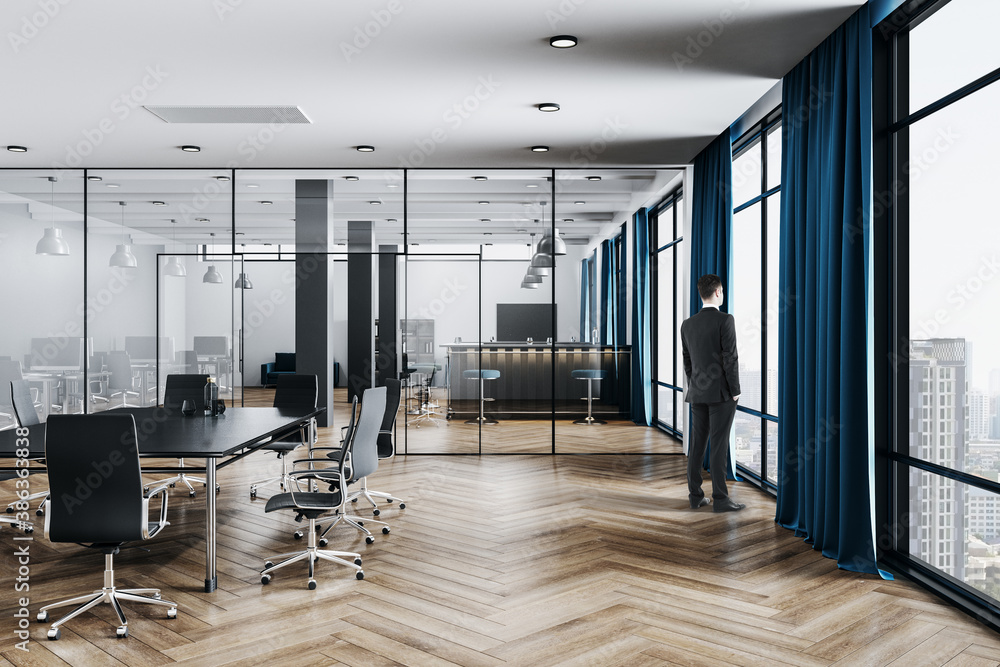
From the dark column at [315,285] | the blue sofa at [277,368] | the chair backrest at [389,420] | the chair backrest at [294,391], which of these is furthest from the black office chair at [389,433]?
the dark column at [315,285]

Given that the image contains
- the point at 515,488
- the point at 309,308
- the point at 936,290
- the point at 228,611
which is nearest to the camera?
the point at 228,611

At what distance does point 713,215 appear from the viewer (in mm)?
6438

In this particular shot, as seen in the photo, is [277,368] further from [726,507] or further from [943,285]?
[943,285]

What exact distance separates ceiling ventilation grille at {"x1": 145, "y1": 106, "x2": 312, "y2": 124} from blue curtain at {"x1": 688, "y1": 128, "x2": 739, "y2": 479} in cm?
343

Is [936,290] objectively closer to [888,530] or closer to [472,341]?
[888,530]

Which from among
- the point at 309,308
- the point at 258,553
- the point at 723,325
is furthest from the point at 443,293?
the point at 258,553

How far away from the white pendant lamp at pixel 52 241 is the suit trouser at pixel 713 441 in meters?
6.69

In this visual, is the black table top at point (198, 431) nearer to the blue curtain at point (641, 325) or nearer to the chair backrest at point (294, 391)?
the chair backrest at point (294, 391)

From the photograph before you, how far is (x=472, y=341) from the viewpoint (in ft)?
24.3

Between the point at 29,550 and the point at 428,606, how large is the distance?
8.32 ft

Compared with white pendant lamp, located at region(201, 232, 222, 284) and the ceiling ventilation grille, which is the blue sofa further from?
the ceiling ventilation grille

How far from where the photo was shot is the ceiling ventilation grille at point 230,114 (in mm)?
5465

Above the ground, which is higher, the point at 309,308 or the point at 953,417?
the point at 309,308

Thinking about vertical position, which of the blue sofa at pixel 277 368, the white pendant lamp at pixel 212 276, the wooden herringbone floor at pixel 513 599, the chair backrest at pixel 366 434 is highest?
the white pendant lamp at pixel 212 276
